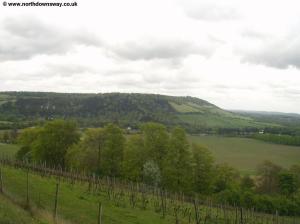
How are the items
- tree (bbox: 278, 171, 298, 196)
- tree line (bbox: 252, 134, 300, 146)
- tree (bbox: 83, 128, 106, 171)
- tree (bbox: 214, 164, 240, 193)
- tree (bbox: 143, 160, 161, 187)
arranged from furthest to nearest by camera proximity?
tree line (bbox: 252, 134, 300, 146) → tree (bbox: 278, 171, 298, 196) → tree (bbox: 83, 128, 106, 171) → tree (bbox: 214, 164, 240, 193) → tree (bbox: 143, 160, 161, 187)

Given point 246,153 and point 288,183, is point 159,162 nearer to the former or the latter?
point 288,183

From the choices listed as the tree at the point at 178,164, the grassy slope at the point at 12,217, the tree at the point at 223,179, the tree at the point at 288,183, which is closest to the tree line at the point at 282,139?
the tree at the point at 288,183

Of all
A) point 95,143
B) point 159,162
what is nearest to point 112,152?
point 95,143

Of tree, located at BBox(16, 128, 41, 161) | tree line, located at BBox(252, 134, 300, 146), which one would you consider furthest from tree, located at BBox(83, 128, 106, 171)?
tree line, located at BBox(252, 134, 300, 146)

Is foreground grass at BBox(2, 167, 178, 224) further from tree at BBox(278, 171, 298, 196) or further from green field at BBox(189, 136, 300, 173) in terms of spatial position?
green field at BBox(189, 136, 300, 173)

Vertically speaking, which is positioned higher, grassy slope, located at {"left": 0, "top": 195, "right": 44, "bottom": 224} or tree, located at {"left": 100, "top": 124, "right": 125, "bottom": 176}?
grassy slope, located at {"left": 0, "top": 195, "right": 44, "bottom": 224}

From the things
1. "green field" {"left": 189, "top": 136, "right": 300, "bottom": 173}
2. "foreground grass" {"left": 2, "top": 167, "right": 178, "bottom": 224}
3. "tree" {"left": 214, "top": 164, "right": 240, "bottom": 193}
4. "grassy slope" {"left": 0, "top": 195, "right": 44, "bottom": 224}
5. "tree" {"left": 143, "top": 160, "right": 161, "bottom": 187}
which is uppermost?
"grassy slope" {"left": 0, "top": 195, "right": 44, "bottom": 224}

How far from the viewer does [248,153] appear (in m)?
126

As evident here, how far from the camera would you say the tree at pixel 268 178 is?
74250 mm

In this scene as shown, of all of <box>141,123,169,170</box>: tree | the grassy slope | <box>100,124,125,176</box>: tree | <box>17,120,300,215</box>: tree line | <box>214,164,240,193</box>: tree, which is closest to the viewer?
the grassy slope

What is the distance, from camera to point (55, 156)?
71562mm

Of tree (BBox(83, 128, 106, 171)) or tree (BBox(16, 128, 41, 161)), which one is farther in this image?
tree (BBox(16, 128, 41, 161))

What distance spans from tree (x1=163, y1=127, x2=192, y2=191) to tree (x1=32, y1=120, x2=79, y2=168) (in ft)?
67.3

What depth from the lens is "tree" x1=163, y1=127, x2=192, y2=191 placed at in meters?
58.4
